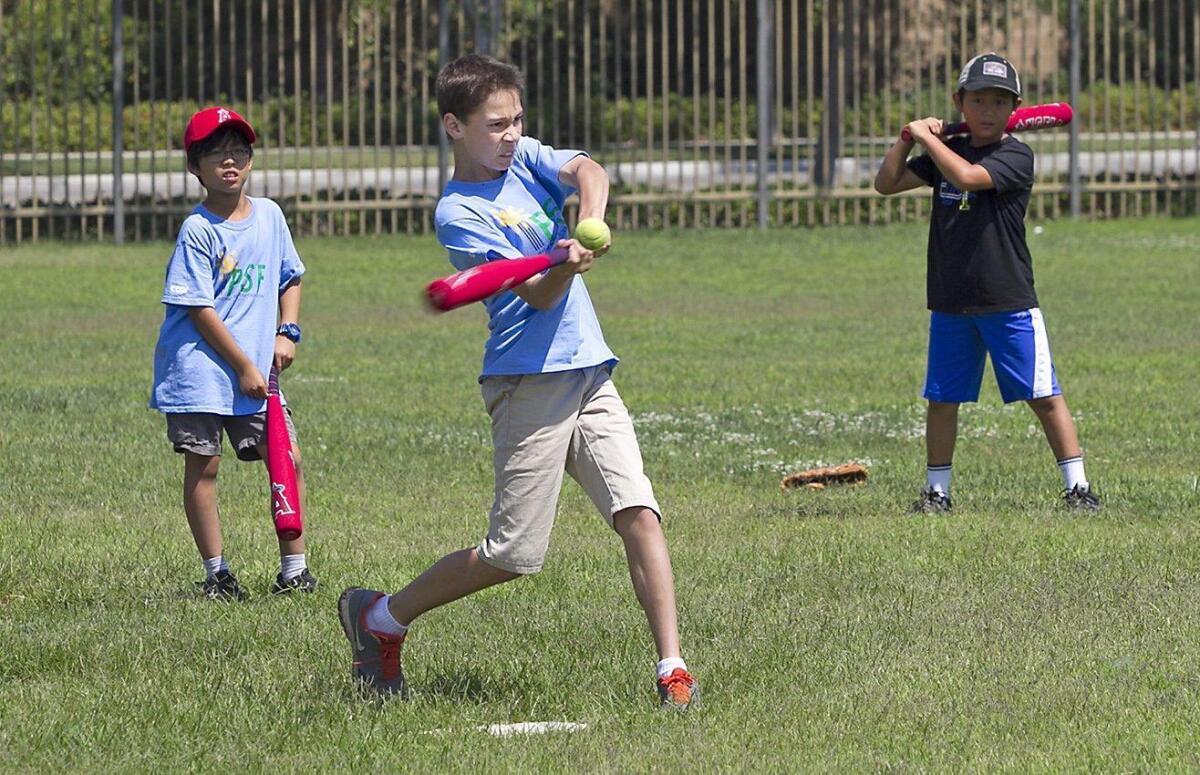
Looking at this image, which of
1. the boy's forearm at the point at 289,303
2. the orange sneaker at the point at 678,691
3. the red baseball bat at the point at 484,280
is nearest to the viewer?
the red baseball bat at the point at 484,280

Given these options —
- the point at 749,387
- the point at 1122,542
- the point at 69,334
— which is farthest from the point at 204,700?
the point at 69,334

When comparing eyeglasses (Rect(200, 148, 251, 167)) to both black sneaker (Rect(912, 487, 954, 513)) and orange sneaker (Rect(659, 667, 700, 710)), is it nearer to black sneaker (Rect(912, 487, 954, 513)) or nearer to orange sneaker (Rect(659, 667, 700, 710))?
orange sneaker (Rect(659, 667, 700, 710))

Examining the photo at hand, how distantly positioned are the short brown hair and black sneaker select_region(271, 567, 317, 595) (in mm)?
2096

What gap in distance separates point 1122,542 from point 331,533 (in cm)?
291

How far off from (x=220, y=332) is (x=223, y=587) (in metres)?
0.84

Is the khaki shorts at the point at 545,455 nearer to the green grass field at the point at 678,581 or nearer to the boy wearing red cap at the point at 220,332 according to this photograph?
the green grass field at the point at 678,581

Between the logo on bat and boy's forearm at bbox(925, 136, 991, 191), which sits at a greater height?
boy's forearm at bbox(925, 136, 991, 191)

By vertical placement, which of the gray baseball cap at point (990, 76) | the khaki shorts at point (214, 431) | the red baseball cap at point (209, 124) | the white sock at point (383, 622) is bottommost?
the white sock at point (383, 622)

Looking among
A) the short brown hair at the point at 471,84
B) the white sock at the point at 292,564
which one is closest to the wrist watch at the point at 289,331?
the white sock at the point at 292,564

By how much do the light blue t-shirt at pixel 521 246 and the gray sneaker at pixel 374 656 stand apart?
0.73 metres

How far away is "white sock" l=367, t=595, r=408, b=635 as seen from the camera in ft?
18.2

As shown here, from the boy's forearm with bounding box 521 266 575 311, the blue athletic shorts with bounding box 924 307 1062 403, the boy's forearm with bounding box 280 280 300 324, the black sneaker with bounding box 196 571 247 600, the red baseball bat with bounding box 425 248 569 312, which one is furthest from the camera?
the blue athletic shorts with bounding box 924 307 1062 403

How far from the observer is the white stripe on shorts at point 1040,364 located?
331 inches

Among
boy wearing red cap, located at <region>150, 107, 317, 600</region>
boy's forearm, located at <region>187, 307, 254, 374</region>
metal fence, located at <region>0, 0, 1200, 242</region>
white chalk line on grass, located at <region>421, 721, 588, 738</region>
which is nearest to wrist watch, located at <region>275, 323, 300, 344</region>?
boy wearing red cap, located at <region>150, 107, 317, 600</region>
